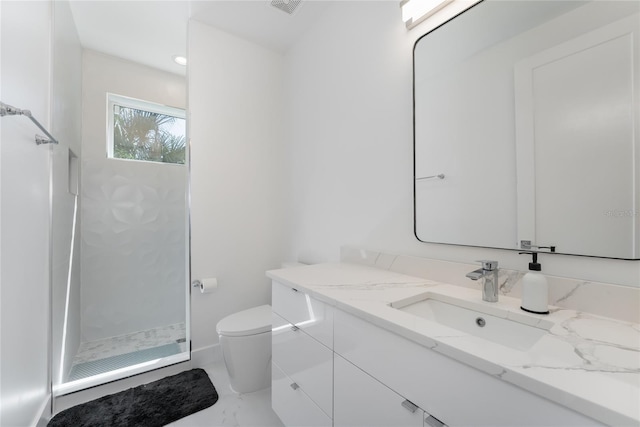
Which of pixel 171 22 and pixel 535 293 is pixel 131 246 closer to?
pixel 171 22

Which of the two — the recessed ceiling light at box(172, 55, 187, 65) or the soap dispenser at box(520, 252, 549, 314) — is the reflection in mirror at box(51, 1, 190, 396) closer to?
the recessed ceiling light at box(172, 55, 187, 65)

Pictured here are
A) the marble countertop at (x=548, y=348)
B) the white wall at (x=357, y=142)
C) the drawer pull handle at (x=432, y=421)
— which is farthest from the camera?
the white wall at (x=357, y=142)

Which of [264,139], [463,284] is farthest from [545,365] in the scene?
[264,139]

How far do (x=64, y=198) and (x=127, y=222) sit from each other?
2.35 feet

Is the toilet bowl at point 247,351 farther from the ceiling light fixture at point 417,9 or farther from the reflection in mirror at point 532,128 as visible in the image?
the ceiling light fixture at point 417,9

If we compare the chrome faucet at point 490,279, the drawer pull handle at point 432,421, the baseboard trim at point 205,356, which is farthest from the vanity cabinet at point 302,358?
the baseboard trim at point 205,356

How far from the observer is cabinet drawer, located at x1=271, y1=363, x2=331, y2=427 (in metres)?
1.03

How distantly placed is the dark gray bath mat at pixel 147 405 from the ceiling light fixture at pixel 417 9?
229 centimetres

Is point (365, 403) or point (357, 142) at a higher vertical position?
point (357, 142)

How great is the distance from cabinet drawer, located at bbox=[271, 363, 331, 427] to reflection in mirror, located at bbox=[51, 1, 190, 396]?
982 millimetres

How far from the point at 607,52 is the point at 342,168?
45.8 inches

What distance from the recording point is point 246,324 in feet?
5.37

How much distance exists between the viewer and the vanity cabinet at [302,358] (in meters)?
0.98

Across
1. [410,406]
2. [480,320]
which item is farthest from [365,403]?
[480,320]
